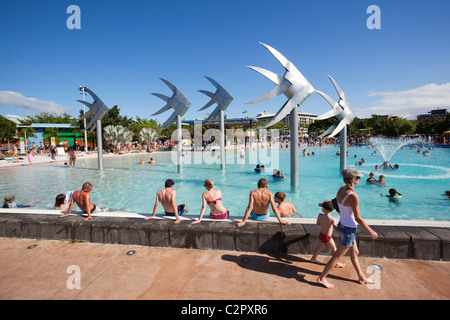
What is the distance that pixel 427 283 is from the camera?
282 cm

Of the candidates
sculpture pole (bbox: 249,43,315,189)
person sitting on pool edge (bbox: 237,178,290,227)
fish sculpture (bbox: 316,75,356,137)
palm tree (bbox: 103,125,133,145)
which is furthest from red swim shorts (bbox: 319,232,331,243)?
palm tree (bbox: 103,125,133,145)

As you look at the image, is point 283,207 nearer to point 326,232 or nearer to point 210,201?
point 210,201

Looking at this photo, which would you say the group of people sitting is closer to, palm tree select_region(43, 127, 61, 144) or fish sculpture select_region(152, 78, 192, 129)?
fish sculpture select_region(152, 78, 192, 129)

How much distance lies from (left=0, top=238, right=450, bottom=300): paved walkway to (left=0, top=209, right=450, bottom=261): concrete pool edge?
0.41ft

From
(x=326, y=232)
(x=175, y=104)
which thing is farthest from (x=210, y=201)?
(x=175, y=104)

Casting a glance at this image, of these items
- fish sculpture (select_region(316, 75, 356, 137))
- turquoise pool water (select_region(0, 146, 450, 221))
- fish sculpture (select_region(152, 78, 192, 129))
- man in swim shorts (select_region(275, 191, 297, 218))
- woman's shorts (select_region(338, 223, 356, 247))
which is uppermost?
fish sculpture (select_region(152, 78, 192, 129))

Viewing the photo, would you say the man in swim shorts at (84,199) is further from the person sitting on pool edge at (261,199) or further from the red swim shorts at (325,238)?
the red swim shorts at (325,238)

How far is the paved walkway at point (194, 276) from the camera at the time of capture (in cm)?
271

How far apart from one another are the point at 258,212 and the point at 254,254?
101cm

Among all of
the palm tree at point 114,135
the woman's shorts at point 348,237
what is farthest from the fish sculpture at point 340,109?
the palm tree at point 114,135

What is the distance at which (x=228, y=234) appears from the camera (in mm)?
3752

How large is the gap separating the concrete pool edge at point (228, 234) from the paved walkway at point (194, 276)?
12 centimetres

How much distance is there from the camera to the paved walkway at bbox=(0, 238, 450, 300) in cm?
271

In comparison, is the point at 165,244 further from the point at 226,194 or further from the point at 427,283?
the point at 226,194
